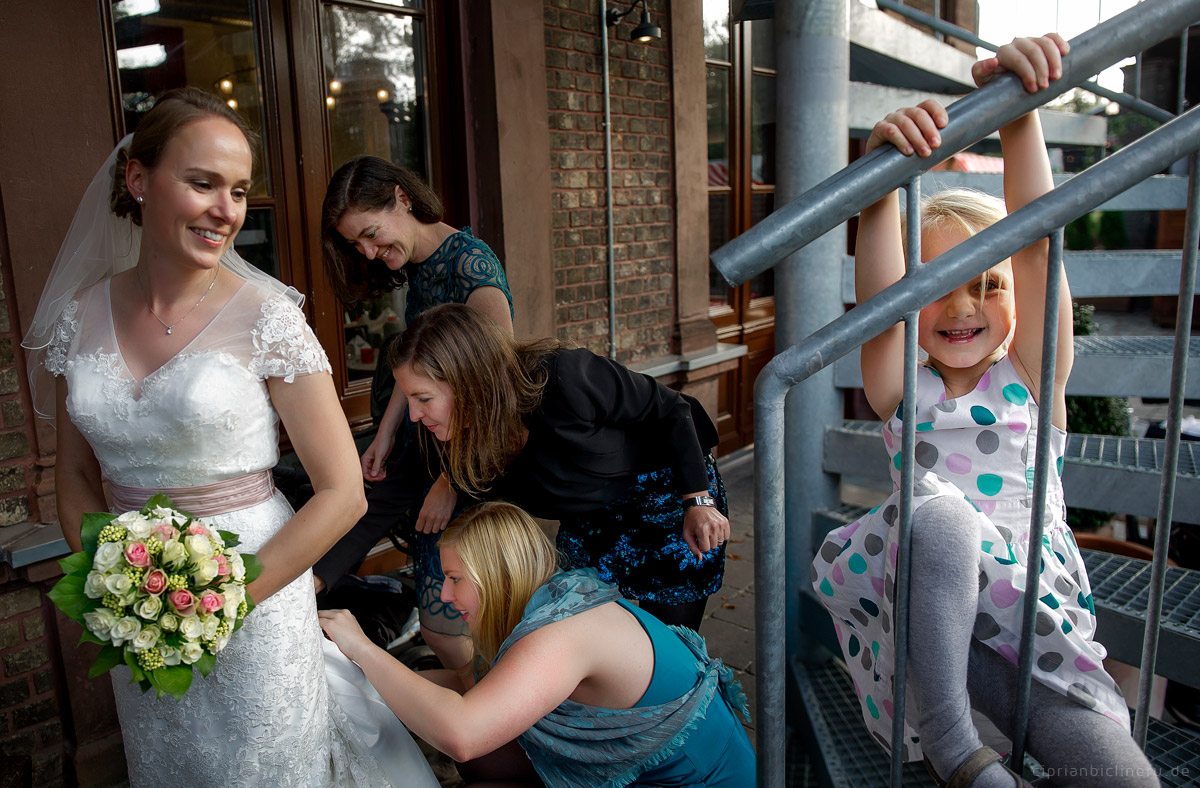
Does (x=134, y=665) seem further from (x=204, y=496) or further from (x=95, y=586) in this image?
(x=204, y=496)

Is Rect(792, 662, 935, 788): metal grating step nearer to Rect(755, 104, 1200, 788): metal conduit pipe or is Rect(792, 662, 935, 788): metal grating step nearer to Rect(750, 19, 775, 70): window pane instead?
Rect(755, 104, 1200, 788): metal conduit pipe

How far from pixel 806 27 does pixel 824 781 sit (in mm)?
1950

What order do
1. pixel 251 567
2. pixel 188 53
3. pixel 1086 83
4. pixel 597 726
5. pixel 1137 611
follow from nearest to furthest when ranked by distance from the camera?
1. pixel 251 567
2. pixel 597 726
3. pixel 1137 611
4. pixel 1086 83
5. pixel 188 53

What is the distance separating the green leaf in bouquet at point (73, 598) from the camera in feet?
4.72

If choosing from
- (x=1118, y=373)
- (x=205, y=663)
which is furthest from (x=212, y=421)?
(x=1118, y=373)

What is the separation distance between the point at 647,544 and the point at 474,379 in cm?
78

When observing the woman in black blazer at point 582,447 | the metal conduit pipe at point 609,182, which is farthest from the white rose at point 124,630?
the metal conduit pipe at point 609,182

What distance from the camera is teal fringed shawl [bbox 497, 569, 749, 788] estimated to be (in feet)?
6.07

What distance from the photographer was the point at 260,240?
11.4 feet

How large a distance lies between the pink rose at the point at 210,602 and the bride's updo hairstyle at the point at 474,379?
793 millimetres

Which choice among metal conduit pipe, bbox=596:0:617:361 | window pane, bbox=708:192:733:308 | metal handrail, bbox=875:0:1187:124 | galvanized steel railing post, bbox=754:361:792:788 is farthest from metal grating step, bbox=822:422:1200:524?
window pane, bbox=708:192:733:308

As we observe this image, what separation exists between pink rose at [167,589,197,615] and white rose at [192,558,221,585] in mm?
28

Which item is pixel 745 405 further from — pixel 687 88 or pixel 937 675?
pixel 937 675

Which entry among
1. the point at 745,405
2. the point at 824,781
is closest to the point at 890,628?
the point at 824,781
